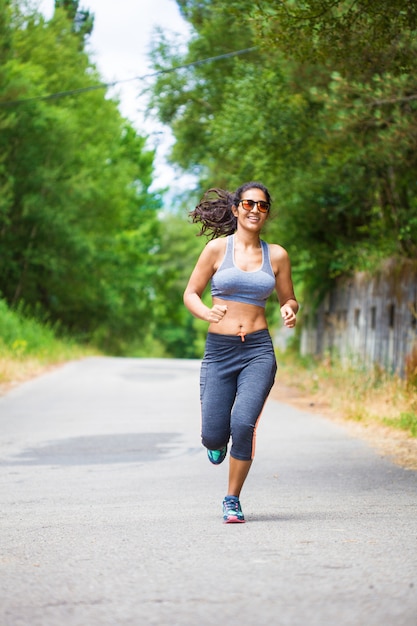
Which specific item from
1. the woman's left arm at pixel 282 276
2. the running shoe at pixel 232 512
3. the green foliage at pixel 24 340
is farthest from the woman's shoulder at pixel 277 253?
the green foliage at pixel 24 340

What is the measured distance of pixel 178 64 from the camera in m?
25.4

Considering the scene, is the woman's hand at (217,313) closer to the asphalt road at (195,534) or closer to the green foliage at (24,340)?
the asphalt road at (195,534)

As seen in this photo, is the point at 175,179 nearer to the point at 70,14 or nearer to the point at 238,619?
the point at 70,14

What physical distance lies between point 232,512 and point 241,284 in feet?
4.58

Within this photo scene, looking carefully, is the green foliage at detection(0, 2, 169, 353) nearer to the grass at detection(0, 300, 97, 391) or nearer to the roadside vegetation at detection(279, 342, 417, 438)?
the grass at detection(0, 300, 97, 391)

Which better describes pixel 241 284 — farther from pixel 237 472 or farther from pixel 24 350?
pixel 24 350

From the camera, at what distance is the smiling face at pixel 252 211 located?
7102mm

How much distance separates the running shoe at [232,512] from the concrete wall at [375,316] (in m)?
9.00

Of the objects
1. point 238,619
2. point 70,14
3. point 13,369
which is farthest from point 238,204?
point 70,14

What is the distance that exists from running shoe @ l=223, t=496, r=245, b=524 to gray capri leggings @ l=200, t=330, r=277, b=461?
0.31 m

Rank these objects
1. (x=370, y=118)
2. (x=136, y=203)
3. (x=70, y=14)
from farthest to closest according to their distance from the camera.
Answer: (x=136, y=203), (x=70, y=14), (x=370, y=118)

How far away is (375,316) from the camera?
67.0 ft

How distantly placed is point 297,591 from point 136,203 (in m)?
51.6

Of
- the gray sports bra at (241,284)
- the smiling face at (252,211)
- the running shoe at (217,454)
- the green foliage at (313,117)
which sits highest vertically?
the green foliage at (313,117)
